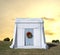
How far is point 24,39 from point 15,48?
4.97 feet

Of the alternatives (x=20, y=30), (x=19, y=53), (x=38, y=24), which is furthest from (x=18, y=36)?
(x=19, y=53)

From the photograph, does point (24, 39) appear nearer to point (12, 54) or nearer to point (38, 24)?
point (38, 24)

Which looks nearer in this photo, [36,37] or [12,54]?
[12,54]

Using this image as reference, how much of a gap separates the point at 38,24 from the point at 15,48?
13.1ft

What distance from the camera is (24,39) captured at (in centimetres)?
2712

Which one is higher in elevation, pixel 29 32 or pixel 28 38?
pixel 29 32

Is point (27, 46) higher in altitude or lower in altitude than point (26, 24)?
lower

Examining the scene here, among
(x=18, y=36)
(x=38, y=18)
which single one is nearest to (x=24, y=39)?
(x=18, y=36)

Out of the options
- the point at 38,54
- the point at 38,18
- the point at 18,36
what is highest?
the point at 38,18

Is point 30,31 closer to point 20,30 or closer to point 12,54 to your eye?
point 20,30

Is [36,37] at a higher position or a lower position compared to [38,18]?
lower

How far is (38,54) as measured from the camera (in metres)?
22.2

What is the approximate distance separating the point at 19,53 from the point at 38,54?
197 cm

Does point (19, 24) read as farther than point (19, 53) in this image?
Yes
